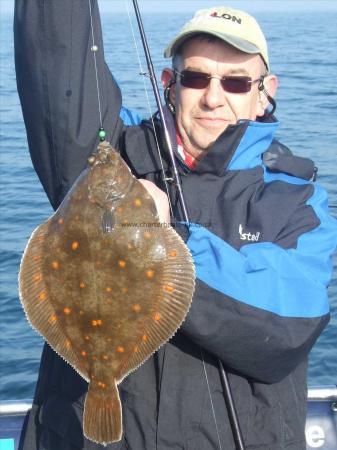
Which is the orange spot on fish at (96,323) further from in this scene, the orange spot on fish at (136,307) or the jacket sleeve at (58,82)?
the jacket sleeve at (58,82)

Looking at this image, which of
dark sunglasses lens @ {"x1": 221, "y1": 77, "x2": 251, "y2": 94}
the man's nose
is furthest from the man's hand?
dark sunglasses lens @ {"x1": 221, "y1": 77, "x2": 251, "y2": 94}

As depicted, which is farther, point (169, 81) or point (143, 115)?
point (143, 115)

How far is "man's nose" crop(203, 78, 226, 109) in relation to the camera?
129 inches

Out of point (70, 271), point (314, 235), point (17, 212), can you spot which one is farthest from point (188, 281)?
point (17, 212)

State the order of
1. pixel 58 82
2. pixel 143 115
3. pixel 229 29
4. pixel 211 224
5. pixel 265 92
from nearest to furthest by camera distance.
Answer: pixel 58 82, pixel 211 224, pixel 229 29, pixel 265 92, pixel 143 115

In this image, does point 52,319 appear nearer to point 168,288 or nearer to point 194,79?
point 168,288

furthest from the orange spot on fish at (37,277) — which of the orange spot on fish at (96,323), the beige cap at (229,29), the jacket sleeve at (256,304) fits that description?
the beige cap at (229,29)

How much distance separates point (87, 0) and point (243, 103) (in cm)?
85

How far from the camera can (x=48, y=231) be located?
9.20 ft

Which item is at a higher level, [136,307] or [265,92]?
[265,92]

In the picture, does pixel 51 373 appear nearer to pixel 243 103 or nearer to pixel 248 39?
pixel 243 103

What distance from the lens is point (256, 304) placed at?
113 inches

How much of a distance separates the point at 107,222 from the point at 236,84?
1.05 meters

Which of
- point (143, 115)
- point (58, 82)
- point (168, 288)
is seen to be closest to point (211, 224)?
point (168, 288)
